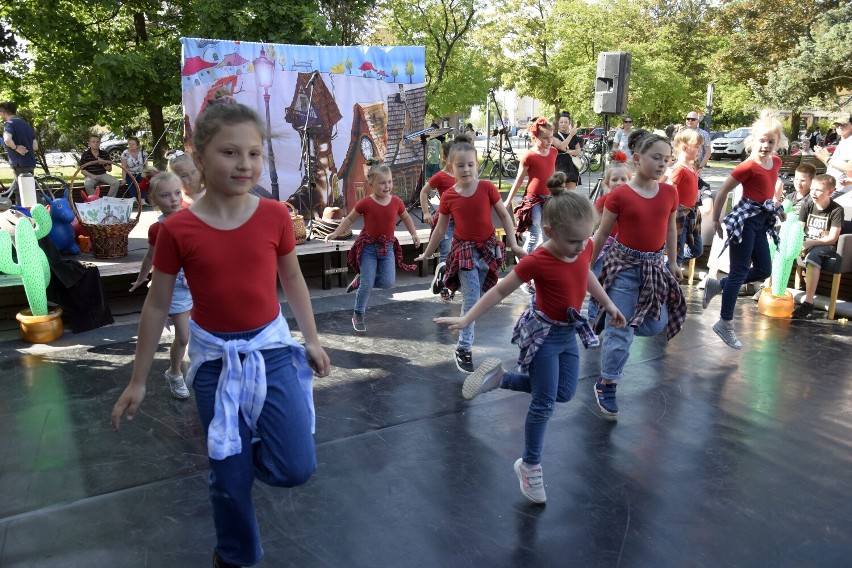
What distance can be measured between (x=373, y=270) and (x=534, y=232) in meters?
1.90

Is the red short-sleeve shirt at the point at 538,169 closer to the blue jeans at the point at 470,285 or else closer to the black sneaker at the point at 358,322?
the blue jeans at the point at 470,285

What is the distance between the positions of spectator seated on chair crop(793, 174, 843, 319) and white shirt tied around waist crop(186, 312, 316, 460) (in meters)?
5.42

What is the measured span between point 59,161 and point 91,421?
23171mm

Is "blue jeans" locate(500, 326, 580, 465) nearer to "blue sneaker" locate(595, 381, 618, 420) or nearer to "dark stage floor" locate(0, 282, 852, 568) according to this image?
"dark stage floor" locate(0, 282, 852, 568)

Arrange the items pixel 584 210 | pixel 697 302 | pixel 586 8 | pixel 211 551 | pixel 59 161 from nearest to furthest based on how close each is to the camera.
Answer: pixel 211 551, pixel 584 210, pixel 697 302, pixel 586 8, pixel 59 161

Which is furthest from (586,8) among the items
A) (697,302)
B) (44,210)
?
(44,210)

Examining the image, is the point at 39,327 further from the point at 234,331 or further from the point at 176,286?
the point at 234,331

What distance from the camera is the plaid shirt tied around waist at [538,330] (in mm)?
2955

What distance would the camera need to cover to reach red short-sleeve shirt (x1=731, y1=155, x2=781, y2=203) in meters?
4.83

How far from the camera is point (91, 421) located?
3875mm

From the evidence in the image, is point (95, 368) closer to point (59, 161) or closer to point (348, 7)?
point (348, 7)

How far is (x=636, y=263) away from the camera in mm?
3816

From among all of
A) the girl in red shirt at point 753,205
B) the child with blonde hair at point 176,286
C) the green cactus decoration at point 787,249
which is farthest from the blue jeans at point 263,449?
the green cactus decoration at point 787,249

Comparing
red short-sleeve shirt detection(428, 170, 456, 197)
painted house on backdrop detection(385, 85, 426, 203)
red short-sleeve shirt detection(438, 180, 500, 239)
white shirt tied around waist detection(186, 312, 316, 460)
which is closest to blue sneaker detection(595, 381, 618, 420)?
red short-sleeve shirt detection(438, 180, 500, 239)
